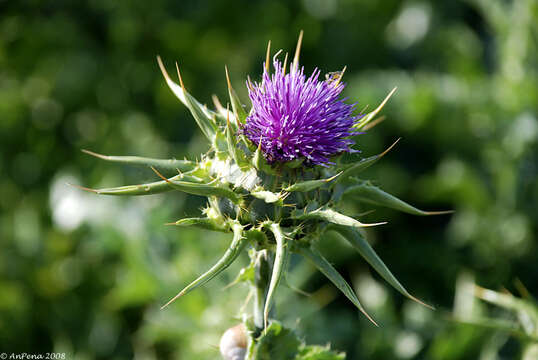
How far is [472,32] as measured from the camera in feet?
15.9

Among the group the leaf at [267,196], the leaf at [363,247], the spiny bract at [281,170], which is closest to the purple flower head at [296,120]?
the spiny bract at [281,170]

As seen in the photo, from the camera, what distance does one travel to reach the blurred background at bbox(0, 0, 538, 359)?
2922 mm

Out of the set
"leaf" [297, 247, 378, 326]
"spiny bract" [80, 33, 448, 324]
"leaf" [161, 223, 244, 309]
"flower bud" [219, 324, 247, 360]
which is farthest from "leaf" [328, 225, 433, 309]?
"flower bud" [219, 324, 247, 360]

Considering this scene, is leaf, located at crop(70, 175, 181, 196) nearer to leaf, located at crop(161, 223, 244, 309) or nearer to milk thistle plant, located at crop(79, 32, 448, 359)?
milk thistle plant, located at crop(79, 32, 448, 359)

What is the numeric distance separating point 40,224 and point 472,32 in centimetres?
381

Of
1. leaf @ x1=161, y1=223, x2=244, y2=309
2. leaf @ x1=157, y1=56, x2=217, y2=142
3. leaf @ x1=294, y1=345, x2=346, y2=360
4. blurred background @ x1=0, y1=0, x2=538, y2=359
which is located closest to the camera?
leaf @ x1=161, y1=223, x2=244, y2=309

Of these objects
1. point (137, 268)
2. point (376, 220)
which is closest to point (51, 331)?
point (137, 268)

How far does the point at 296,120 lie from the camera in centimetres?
170

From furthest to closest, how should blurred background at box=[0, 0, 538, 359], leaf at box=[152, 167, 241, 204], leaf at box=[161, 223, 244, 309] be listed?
blurred background at box=[0, 0, 538, 359] → leaf at box=[152, 167, 241, 204] → leaf at box=[161, 223, 244, 309]

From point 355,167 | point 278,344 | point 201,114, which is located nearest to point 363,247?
point 355,167

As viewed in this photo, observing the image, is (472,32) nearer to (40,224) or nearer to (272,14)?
(272,14)

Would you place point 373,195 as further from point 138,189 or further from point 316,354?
point 138,189

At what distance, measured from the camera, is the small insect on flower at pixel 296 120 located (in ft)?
5.57

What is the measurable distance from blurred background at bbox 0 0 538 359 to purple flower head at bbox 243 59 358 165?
561 mm
